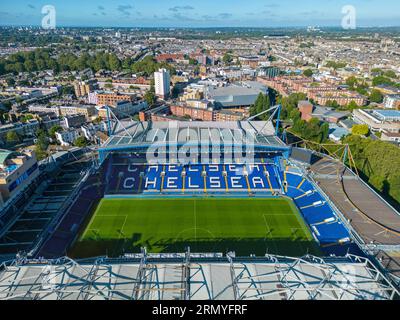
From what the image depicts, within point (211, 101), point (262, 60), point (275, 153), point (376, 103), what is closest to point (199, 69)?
point (262, 60)

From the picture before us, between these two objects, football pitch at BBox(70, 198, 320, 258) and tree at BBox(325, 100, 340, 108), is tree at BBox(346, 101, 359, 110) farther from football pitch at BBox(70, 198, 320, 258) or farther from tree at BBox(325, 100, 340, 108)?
football pitch at BBox(70, 198, 320, 258)

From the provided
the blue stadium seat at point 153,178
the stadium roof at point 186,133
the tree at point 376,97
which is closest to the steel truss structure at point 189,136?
the stadium roof at point 186,133

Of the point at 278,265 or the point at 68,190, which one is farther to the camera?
the point at 68,190

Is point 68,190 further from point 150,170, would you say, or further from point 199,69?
point 199,69

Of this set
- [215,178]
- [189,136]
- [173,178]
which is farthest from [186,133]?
[215,178]

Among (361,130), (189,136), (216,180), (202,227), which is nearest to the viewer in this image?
(202,227)

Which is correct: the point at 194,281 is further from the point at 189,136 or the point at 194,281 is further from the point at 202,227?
the point at 189,136

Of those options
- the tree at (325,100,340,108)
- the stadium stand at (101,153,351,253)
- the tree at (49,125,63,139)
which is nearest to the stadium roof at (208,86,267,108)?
the tree at (325,100,340,108)

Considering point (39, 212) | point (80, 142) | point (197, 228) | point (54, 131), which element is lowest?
point (197, 228)
